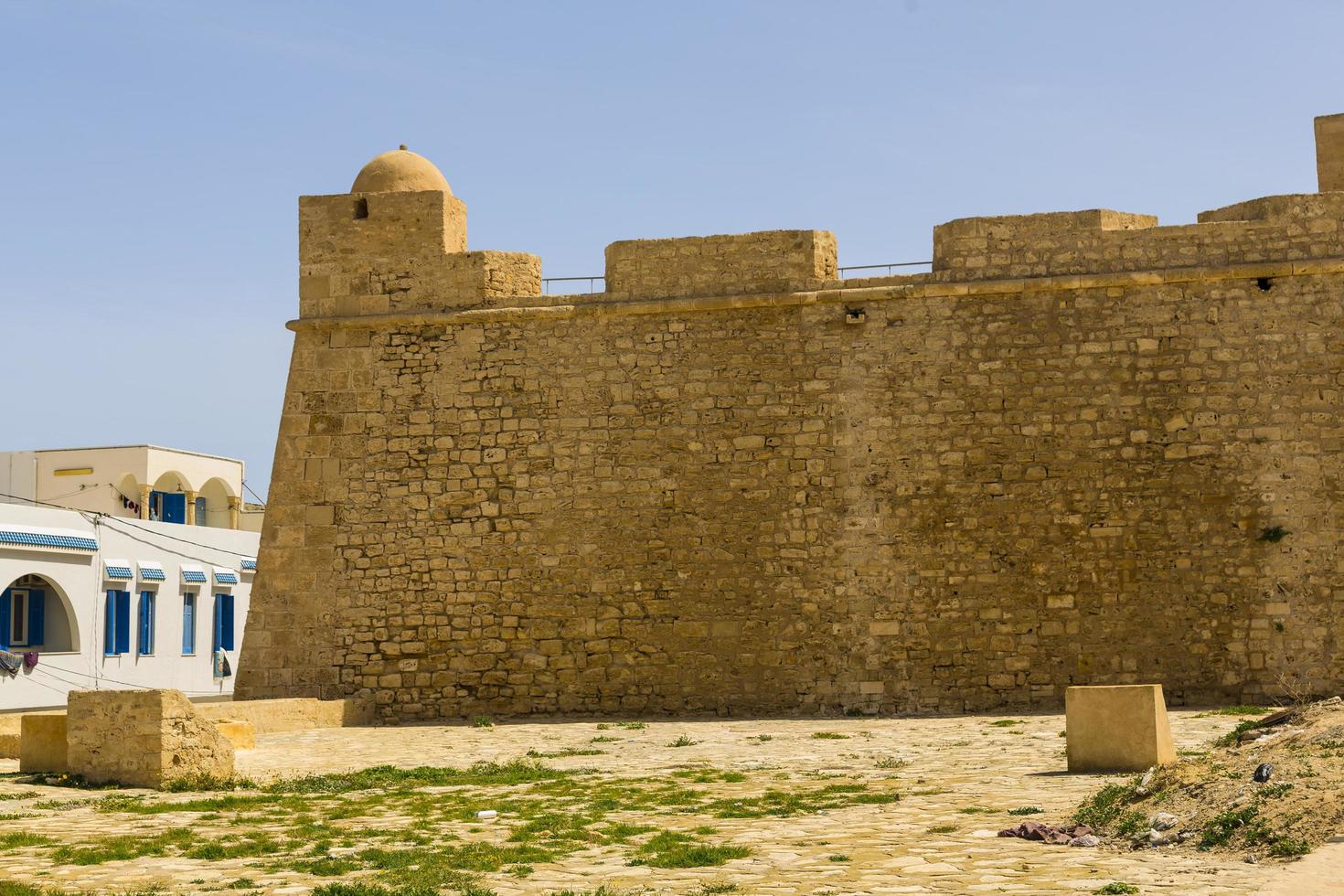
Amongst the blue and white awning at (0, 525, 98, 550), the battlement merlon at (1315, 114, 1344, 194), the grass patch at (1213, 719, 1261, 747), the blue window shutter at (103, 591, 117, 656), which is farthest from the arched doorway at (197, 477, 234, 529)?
the grass patch at (1213, 719, 1261, 747)

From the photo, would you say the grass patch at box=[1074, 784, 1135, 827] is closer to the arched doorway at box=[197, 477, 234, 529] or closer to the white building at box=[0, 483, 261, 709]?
the white building at box=[0, 483, 261, 709]

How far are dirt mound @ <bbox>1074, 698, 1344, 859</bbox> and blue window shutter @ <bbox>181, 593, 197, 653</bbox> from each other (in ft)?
75.3

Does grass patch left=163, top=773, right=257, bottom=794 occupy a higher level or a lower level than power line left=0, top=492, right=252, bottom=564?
lower

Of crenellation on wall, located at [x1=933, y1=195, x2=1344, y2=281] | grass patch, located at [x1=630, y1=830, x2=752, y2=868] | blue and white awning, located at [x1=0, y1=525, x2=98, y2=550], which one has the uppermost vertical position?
crenellation on wall, located at [x1=933, y1=195, x2=1344, y2=281]

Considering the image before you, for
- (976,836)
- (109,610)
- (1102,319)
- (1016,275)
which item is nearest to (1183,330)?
(1102,319)

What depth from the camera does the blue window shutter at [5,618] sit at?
75.1 feet

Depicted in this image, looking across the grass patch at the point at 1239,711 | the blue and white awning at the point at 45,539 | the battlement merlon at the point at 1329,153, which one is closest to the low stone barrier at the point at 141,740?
the grass patch at the point at 1239,711

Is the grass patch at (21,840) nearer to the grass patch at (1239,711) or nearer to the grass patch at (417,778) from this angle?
the grass patch at (417,778)

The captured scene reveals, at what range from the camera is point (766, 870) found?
595 centimetres

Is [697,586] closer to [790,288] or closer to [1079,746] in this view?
[790,288]

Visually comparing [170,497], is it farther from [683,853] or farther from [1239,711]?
[683,853]

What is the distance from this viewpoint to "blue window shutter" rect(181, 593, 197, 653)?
1070 inches

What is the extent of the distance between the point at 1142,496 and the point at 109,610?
1855 centimetres

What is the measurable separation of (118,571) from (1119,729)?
20.7m
